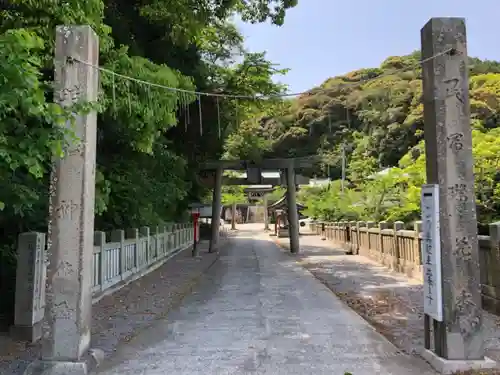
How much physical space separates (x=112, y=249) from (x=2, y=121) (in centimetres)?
737

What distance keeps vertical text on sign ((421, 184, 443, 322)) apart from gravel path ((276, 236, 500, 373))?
89cm

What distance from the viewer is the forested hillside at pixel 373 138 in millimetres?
13570

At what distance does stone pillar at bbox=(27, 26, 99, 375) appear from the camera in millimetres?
5043

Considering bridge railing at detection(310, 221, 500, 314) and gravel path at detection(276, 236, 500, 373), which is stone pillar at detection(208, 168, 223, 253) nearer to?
gravel path at detection(276, 236, 500, 373)

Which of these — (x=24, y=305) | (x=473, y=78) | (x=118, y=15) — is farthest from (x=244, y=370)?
(x=473, y=78)

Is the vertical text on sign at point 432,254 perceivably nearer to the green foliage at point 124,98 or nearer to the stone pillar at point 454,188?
the stone pillar at point 454,188

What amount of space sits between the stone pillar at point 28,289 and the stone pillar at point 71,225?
1.50 metres

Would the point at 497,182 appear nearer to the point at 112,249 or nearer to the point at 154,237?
the point at 112,249

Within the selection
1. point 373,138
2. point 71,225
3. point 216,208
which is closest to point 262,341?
point 71,225

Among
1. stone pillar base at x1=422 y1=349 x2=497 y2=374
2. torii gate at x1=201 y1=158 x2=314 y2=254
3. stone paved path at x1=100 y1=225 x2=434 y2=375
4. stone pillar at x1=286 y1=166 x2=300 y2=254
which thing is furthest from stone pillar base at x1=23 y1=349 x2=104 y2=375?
stone pillar at x1=286 y1=166 x2=300 y2=254

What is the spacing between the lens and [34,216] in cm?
741

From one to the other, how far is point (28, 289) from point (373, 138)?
5374cm

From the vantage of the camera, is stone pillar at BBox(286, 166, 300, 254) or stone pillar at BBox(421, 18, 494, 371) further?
stone pillar at BBox(286, 166, 300, 254)

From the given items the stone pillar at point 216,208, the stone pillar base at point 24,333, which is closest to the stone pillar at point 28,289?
the stone pillar base at point 24,333
